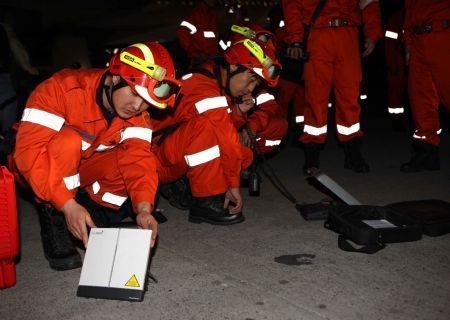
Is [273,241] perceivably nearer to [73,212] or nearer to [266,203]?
[266,203]

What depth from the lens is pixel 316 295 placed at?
2.38 metres

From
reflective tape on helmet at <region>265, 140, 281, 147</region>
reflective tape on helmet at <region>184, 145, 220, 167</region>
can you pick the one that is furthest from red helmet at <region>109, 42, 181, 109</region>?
reflective tape on helmet at <region>265, 140, 281, 147</region>

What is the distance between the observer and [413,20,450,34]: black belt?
427 cm

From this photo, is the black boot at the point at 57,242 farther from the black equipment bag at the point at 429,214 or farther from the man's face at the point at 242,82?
the black equipment bag at the point at 429,214

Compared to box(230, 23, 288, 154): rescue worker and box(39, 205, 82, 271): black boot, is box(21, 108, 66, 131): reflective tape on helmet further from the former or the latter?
box(230, 23, 288, 154): rescue worker

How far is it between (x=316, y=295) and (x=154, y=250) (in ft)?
3.24

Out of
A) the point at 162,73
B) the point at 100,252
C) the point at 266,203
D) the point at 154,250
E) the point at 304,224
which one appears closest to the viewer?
the point at 100,252

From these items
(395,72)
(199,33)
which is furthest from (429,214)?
(199,33)

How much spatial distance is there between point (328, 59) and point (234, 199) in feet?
5.66

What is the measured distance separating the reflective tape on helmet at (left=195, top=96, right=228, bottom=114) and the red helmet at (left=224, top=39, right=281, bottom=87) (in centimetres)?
29

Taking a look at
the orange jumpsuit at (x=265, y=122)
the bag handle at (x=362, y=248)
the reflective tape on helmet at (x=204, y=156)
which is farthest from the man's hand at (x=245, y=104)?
the bag handle at (x=362, y=248)

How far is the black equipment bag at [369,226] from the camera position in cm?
284

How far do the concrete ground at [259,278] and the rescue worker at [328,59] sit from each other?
1049 mm

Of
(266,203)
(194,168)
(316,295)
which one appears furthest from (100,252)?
(266,203)
